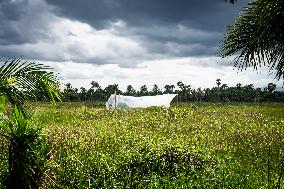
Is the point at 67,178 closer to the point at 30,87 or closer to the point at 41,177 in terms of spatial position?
the point at 41,177

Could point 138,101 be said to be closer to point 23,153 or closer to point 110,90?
point 23,153

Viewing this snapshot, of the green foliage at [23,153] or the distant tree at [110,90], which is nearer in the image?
the green foliage at [23,153]

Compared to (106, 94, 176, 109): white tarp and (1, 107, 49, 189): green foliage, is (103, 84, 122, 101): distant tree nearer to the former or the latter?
(106, 94, 176, 109): white tarp

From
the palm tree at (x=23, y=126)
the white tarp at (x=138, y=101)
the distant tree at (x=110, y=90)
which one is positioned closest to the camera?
the palm tree at (x=23, y=126)

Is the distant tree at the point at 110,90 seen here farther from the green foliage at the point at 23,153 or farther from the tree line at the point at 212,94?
the green foliage at the point at 23,153

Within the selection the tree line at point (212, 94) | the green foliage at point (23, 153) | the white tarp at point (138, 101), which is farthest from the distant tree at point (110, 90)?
the green foliage at point (23, 153)

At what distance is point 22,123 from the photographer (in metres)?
5.07

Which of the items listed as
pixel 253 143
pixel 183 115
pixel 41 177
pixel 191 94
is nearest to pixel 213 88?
pixel 191 94

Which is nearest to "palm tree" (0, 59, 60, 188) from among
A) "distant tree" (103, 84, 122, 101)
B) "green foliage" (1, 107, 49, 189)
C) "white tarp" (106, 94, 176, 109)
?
"green foliage" (1, 107, 49, 189)

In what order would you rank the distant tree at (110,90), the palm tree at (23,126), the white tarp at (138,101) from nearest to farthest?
1. the palm tree at (23,126)
2. the white tarp at (138,101)
3. the distant tree at (110,90)

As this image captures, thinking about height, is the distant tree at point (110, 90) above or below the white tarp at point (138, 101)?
above

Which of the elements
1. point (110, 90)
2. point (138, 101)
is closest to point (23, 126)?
point (138, 101)

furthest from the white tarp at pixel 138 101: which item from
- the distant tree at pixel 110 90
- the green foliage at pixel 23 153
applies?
the distant tree at pixel 110 90

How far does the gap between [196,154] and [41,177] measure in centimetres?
469
